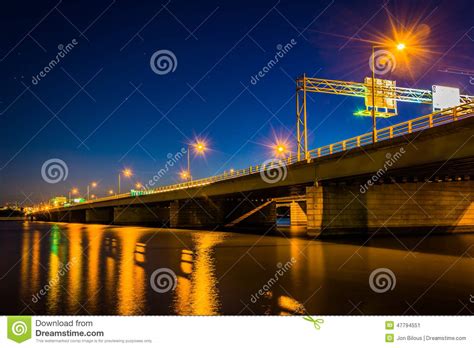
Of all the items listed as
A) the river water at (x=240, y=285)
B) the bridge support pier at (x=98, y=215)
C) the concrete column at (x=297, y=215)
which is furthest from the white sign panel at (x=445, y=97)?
the bridge support pier at (x=98, y=215)

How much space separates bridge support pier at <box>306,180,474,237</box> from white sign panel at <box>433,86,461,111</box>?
27.6 feet

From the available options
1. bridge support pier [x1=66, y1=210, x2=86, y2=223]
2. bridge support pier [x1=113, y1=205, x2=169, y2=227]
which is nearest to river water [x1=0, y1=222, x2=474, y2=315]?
bridge support pier [x1=113, y1=205, x2=169, y2=227]

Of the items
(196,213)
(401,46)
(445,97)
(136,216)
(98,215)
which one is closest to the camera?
(401,46)

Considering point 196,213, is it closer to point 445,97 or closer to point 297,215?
point 297,215

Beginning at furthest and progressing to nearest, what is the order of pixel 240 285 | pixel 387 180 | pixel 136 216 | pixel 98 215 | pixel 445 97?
pixel 98 215 → pixel 136 216 → pixel 387 180 → pixel 445 97 → pixel 240 285

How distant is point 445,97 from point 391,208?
1054 centimetres

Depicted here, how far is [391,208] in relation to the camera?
122 feet

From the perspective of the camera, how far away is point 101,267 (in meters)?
16.7

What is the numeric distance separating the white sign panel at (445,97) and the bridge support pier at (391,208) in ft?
27.6

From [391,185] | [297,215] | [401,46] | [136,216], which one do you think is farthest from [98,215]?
[401,46]

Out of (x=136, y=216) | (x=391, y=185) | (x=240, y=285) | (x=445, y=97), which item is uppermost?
(x=445, y=97)

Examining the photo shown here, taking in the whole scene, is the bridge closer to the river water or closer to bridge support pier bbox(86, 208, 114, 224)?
the river water

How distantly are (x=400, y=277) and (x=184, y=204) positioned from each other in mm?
54211

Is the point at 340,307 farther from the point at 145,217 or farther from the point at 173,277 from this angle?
the point at 145,217
